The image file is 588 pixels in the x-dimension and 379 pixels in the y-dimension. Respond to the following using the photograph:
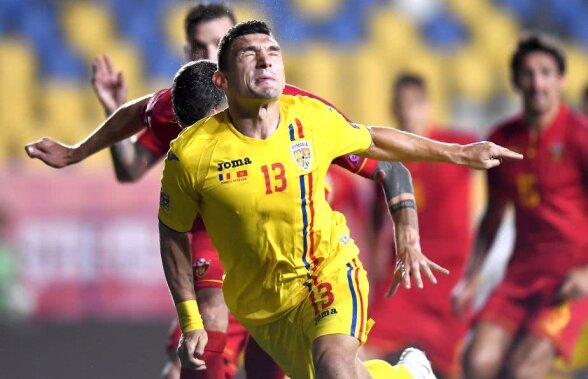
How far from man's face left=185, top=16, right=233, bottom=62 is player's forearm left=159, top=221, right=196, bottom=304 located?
4.55 feet

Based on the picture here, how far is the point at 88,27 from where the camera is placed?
14352 mm

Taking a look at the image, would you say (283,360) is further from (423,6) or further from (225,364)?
(423,6)

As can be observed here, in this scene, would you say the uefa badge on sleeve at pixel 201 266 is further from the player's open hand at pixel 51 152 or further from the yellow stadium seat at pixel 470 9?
the yellow stadium seat at pixel 470 9

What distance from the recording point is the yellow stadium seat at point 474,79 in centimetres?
1409

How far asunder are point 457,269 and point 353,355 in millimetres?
4087

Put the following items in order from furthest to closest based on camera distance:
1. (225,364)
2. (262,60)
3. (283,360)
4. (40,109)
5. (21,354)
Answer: (40,109) → (21,354) → (225,364) → (283,360) → (262,60)

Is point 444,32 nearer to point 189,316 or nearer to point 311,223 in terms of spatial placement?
point 311,223

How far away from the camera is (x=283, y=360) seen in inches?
204

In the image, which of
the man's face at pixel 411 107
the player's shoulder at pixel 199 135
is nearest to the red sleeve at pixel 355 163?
the player's shoulder at pixel 199 135

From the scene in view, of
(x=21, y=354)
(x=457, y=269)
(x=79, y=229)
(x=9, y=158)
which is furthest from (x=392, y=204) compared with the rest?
(x=9, y=158)

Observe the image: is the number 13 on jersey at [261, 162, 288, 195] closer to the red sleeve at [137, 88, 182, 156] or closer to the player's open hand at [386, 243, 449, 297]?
the player's open hand at [386, 243, 449, 297]

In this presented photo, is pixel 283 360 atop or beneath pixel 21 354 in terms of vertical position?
atop

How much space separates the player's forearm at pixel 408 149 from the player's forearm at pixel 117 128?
1.32 m

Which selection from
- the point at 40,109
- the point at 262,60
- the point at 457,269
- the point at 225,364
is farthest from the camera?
the point at 40,109
